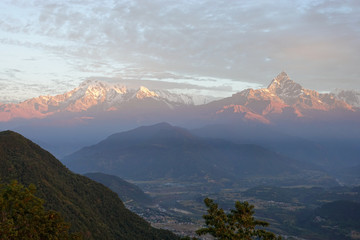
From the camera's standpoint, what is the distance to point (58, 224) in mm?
82875

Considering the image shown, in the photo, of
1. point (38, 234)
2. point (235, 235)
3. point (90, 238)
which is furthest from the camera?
point (90, 238)

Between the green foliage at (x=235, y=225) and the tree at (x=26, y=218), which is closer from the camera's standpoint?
the green foliage at (x=235, y=225)

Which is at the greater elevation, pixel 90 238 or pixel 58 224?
pixel 58 224

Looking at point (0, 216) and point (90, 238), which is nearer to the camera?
point (0, 216)

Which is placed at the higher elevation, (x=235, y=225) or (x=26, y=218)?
(x=235, y=225)

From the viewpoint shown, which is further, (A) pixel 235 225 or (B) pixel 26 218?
(B) pixel 26 218

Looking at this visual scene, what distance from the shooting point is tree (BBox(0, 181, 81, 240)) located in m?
79.6

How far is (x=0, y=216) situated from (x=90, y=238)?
122668 millimetres

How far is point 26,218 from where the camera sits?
82312mm

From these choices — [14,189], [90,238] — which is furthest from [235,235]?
[90,238]

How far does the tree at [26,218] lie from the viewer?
79625 millimetres

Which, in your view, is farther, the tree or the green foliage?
the tree

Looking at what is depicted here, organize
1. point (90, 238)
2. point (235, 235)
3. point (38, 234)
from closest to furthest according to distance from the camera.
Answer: point (235, 235), point (38, 234), point (90, 238)

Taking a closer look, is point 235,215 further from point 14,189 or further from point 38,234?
point 14,189
